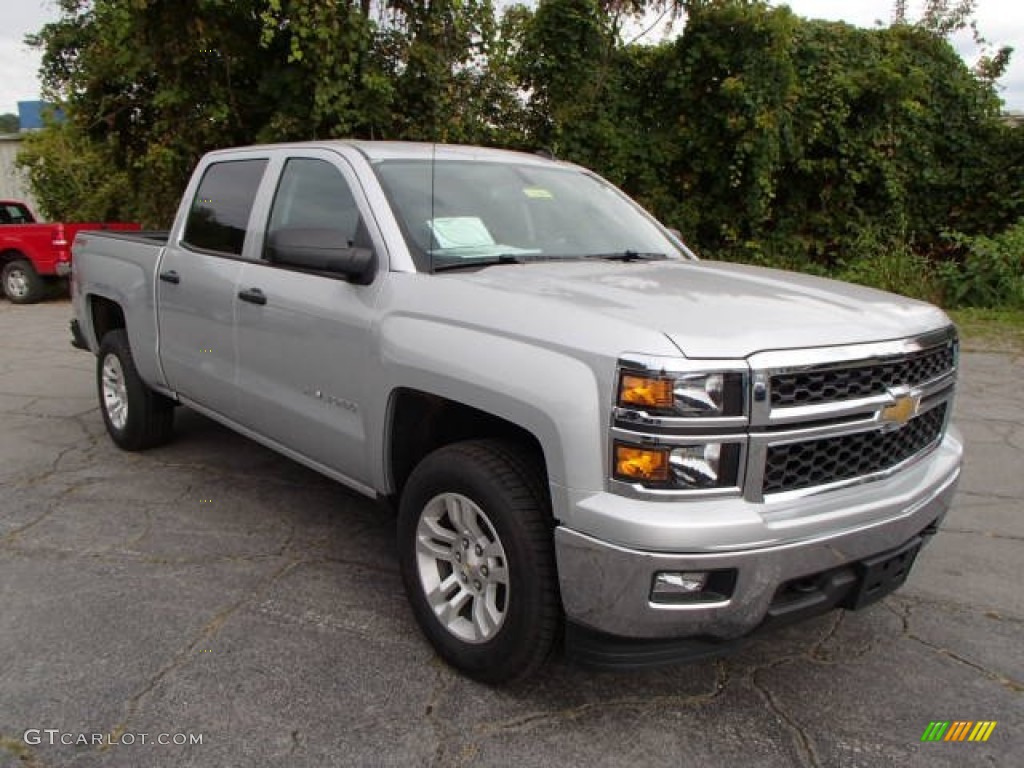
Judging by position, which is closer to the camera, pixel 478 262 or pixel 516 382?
pixel 516 382

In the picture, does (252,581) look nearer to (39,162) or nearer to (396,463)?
(396,463)

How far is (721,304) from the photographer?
2629 millimetres

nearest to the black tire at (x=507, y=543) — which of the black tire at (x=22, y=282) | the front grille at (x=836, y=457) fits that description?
the front grille at (x=836, y=457)

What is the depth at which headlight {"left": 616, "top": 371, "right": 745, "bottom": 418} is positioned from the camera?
2197mm

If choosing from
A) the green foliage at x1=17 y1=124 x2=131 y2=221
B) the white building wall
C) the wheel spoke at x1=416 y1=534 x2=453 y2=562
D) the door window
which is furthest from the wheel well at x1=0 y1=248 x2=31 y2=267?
the wheel spoke at x1=416 y1=534 x2=453 y2=562

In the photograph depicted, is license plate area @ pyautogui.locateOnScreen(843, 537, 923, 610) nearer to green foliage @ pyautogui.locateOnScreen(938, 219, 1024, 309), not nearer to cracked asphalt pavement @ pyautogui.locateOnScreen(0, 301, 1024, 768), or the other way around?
cracked asphalt pavement @ pyautogui.locateOnScreen(0, 301, 1024, 768)

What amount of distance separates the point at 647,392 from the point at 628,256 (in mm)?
1541

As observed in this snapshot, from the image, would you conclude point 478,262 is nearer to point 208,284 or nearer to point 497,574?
point 497,574

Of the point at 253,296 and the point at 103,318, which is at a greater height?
the point at 253,296

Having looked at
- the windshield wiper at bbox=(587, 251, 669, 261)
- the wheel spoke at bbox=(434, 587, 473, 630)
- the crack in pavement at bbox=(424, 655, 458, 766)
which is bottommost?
the crack in pavement at bbox=(424, 655, 458, 766)

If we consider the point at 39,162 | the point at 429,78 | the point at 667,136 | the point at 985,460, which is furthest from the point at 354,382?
the point at 39,162

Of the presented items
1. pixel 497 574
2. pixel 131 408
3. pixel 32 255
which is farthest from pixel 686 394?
pixel 32 255

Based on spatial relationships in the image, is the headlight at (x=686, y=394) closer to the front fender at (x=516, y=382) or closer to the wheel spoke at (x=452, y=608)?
the front fender at (x=516, y=382)

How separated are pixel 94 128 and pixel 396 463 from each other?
10931 mm
